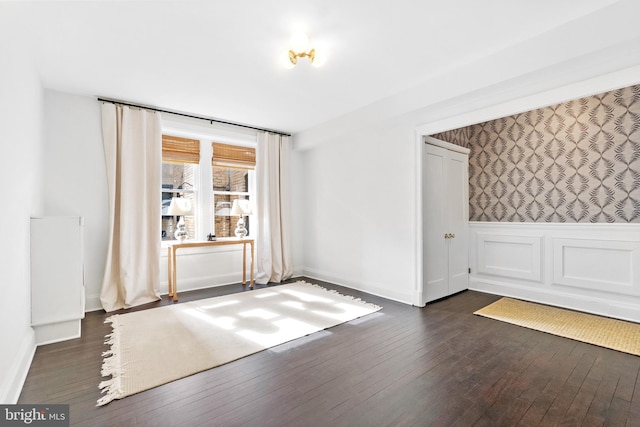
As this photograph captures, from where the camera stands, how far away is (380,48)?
8.93ft

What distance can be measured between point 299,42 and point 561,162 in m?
3.64

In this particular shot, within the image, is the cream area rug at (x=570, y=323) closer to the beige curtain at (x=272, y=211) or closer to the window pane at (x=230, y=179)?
the beige curtain at (x=272, y=211)

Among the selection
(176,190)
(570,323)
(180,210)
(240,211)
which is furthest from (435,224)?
(176,190)

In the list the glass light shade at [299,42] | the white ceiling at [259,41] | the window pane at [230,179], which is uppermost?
the white ceiling at [259,41]

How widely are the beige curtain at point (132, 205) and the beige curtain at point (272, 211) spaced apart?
5.00ft

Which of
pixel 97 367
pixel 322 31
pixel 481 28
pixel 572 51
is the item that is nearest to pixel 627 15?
pixel 572 51

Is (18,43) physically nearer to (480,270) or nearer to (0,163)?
(0,163)

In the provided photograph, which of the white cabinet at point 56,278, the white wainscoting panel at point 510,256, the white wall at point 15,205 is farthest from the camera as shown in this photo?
the white wainscoting panel at point 510,256

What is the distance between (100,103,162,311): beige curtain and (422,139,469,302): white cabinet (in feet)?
11.5

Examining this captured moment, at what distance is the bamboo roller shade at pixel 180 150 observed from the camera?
443 centimetres

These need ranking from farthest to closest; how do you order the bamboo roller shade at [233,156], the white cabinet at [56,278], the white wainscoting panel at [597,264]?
1. the bamboo roller shade at [233,156]
2. the white wainscoting panel at [597,264]
3. the white cabinet at [56,278]

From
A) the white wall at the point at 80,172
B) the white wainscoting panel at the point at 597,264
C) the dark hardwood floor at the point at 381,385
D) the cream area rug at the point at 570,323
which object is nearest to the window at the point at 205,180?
the white wall at the point at 80,172

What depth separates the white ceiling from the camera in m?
2.19

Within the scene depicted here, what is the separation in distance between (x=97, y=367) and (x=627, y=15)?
15.0ft
